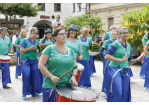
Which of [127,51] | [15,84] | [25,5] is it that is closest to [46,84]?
[127,51]

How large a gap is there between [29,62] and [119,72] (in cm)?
287

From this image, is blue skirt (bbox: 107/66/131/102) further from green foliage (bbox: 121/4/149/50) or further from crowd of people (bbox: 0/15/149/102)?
green foliage (bbox: 121/4/149/50)

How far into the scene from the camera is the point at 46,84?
12.4ft

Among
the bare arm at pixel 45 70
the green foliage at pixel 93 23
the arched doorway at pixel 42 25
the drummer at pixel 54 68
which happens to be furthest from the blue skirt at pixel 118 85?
the arched doorway at pixel 42 25

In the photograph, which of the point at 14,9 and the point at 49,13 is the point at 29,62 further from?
the point at 49,13

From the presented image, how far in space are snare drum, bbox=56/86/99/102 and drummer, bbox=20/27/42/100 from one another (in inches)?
134

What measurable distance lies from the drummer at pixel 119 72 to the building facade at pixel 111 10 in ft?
67.6

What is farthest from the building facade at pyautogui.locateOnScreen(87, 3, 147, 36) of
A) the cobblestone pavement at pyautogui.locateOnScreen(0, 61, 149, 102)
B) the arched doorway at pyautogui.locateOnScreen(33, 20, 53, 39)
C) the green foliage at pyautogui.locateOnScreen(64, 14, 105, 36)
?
the cobblestone pavement at pyautogui.locateOnScreen(0, 61, 149, 102)

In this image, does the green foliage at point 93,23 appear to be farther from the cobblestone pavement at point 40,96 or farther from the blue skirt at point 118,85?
the blue skirt at point 118,85

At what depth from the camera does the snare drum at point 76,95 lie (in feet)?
10.3

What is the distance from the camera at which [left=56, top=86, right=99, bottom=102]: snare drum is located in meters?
3.13

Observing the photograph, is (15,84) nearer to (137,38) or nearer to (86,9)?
(137,38)

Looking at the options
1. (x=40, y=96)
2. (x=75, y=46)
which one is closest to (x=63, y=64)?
(x=75, y=46)

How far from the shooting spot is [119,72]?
4.89m
